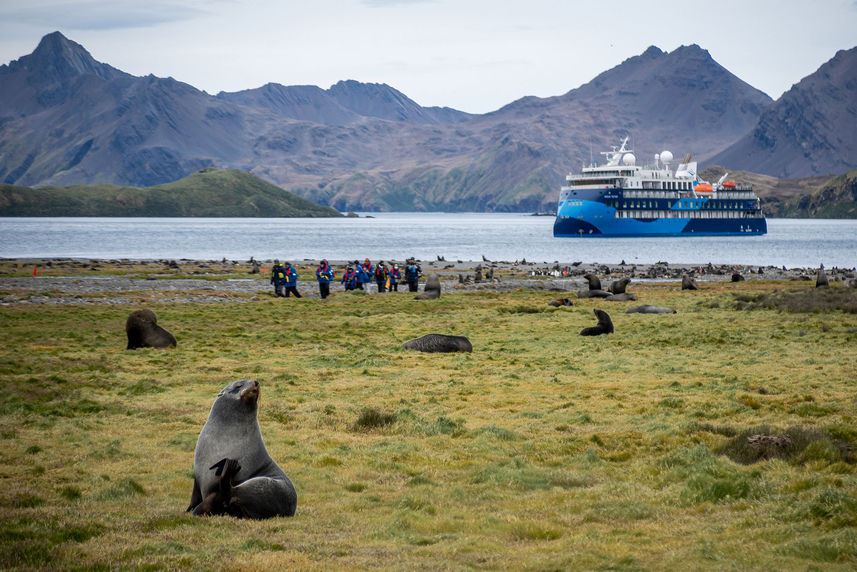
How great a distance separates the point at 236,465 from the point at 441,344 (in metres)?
15.0

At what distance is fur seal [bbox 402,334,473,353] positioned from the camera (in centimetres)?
2377

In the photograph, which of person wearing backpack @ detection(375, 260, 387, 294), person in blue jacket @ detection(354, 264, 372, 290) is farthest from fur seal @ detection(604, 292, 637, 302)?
person in blue jacket @ detection(354, 264, 372, 290)

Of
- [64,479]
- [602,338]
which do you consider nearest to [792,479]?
[64,479]

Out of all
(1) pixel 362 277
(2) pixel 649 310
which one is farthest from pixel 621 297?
(1) pixel 362 277

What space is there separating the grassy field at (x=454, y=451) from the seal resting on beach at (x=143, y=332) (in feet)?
2.18

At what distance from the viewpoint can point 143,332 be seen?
918 inches

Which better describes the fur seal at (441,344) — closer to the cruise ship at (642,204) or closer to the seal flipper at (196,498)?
the seal flipper at (196,498)

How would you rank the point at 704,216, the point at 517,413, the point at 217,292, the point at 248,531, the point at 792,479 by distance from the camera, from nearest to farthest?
the point at 248,531, the point at 792,479, the point at 517,413, the point at 217,292, the point at 704,216

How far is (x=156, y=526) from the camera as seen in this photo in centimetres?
857

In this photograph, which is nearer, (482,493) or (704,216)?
(482,493)

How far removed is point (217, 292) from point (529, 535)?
39245 millimetres

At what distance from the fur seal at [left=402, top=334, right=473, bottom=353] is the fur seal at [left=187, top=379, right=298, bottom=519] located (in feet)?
48.0

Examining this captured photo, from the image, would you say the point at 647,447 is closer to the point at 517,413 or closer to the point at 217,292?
the point at 517,413

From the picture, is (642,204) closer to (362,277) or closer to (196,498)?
(362,277)
